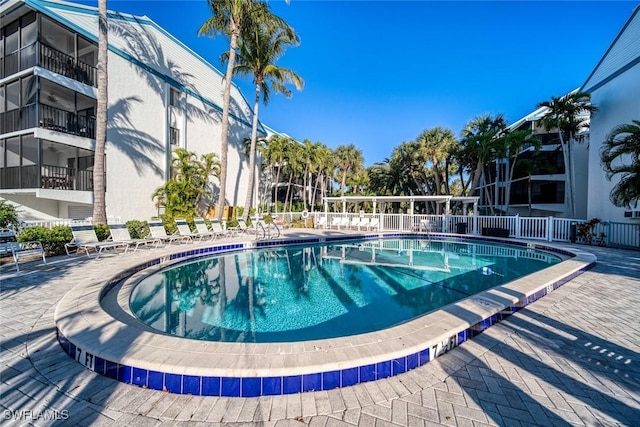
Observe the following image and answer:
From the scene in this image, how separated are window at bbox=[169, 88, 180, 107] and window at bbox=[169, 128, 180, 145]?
4.99 ft

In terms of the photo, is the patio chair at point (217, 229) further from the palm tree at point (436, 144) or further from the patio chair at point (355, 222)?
the palm tree at point (436, 144)

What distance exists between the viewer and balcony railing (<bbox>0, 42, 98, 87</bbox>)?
10742 mm

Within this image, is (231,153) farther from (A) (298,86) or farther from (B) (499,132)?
(B) (499,132)

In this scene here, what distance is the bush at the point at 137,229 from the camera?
10.1 metres

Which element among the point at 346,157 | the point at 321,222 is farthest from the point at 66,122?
the point at 346,157

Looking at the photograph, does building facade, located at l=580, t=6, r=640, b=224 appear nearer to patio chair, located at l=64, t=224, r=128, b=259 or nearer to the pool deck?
the pool deck

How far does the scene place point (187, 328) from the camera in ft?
13.0

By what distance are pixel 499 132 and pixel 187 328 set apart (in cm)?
2632

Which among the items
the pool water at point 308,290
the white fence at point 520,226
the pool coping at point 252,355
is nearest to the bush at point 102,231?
the pool water at point 308,290

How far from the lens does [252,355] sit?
2367mm

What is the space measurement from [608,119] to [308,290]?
16333mm

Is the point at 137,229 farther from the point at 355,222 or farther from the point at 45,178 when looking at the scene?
the point at 355,222

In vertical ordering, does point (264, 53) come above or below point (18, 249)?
above

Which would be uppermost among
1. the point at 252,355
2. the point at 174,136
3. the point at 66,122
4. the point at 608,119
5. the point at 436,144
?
the point at 436,144
